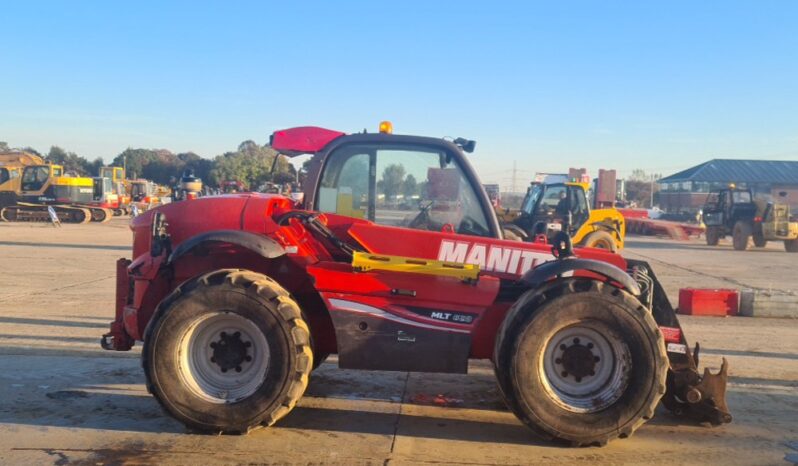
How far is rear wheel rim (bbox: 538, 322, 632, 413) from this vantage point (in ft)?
15.5

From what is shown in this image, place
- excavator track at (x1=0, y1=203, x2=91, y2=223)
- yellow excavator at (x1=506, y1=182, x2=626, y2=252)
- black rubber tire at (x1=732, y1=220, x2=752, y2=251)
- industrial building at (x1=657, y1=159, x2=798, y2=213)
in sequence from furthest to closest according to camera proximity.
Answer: industrial building at (x1=657, y1=159, x2=798, y2=213), excavator track at (x1=0, y1=203, x2=91, y2=223), black rubber tire at (x1=732, y1=220, x2=752, y2=251), yellow excavator at (x1=506, y1=182, x2=626, y2=252)

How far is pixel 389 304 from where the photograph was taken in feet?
16.4

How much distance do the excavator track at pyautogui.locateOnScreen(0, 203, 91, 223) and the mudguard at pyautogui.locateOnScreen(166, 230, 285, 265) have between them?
33.2m

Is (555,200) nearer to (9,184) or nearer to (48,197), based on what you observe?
(48,197)

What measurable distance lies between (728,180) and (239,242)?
251 feet

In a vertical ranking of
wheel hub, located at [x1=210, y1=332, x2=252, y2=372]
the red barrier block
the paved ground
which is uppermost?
wheel hub, located at [x1=210, y1=332, x2=252, y2=372]

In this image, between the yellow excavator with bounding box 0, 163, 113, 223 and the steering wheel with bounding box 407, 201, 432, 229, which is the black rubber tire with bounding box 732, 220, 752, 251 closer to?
the steering wheel with bounding box 407, 201, 432, 229

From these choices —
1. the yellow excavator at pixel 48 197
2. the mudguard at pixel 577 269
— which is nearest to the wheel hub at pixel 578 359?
the mudguard at pixel 577 269

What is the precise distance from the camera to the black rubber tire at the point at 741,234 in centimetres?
2620

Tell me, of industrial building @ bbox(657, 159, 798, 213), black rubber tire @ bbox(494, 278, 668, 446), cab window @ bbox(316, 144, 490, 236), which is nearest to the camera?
black rubber tire @ bbox(494, 278, 668, 446)

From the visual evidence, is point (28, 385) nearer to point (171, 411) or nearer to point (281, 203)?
point (171, 411)

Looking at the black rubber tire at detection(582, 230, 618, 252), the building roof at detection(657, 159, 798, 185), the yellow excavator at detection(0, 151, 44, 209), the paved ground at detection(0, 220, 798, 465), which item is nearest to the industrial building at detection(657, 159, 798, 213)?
the building roof at detection(657, 159, 798, 185)

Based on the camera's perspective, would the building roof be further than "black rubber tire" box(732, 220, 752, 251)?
Yes

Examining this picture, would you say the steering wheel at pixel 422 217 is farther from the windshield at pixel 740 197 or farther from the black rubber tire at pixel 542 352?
the windshield at pixel 740 197
